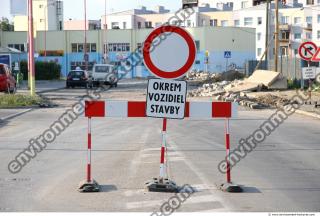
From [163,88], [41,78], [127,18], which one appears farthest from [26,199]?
[127,18]

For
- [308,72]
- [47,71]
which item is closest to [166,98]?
[308,72]

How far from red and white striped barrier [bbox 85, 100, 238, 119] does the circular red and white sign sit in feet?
1.89

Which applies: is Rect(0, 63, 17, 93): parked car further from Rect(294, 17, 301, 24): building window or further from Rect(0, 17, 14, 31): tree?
Rect(0, 17, 14, 31): tree

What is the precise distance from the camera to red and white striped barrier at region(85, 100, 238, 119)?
838cm

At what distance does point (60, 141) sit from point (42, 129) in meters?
2.91

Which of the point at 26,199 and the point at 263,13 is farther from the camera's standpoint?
the point at 263,13

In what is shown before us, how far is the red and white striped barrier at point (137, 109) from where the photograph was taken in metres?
8.38

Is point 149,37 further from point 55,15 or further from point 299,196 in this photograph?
point 55,15

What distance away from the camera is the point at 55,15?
101500 mm

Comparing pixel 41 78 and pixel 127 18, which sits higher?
pixel 127 18

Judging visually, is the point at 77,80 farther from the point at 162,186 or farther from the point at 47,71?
the point at 162,186

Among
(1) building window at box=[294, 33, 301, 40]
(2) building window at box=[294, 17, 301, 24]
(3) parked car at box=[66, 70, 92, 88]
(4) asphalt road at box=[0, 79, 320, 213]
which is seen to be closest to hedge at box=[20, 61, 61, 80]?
(3) parked car at box=[66, 70, 92, 88]

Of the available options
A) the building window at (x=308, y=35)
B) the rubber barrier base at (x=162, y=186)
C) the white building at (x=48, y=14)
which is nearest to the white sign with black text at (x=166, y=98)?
the rubber barrier base at (x=162, y=186)

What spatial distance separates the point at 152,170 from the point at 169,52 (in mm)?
2413
